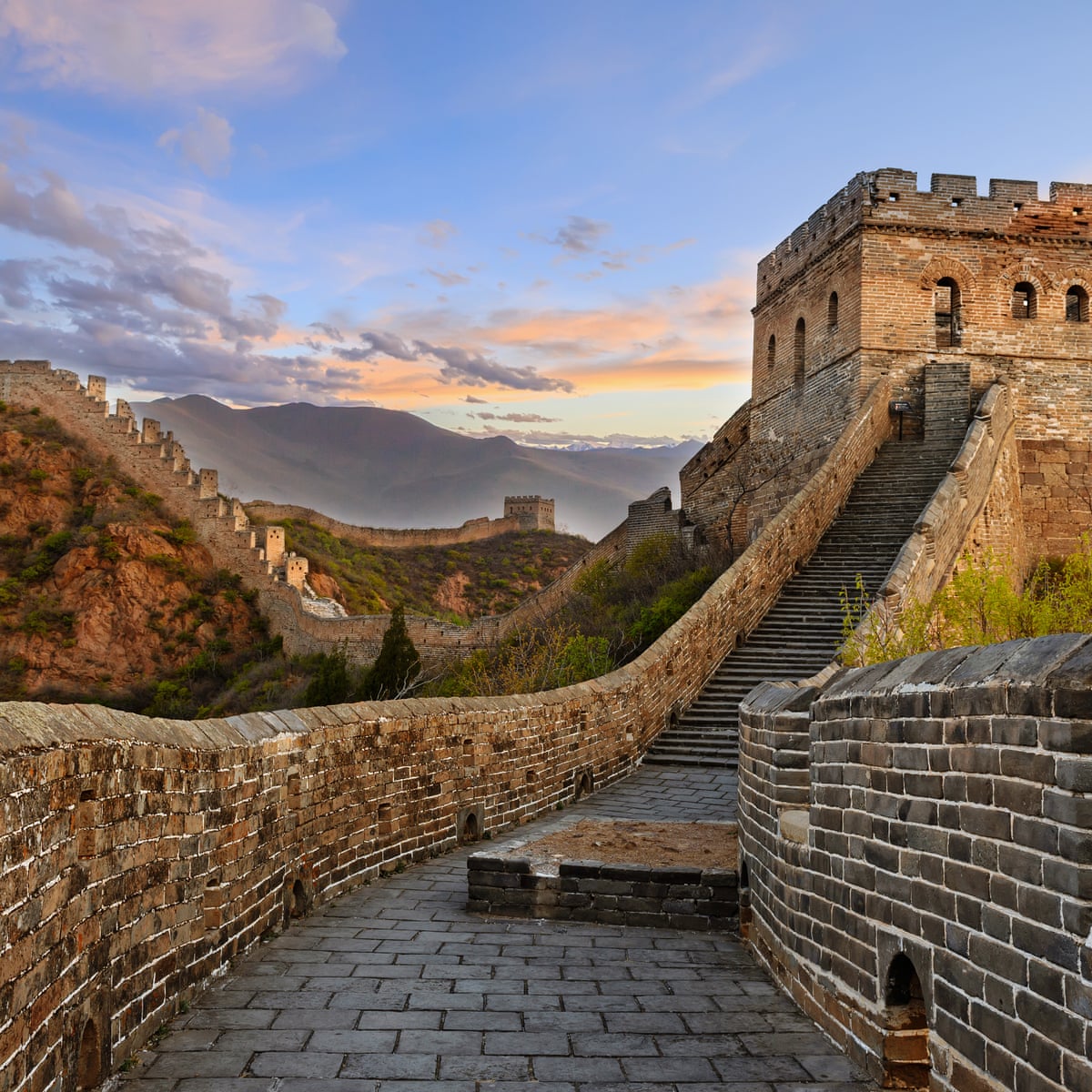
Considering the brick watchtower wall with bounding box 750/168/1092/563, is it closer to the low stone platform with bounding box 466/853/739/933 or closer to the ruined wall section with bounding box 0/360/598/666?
the ruined wall section with bounding box 0/360/598/666

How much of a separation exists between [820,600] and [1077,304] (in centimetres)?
1066

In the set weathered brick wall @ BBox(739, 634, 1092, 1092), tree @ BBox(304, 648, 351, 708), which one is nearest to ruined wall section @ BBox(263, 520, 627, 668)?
tree @ BBox(304, 648, 351, 708)

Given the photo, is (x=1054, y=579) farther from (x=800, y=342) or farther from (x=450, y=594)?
(x=450, y=594)

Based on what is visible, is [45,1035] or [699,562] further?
[699,562]

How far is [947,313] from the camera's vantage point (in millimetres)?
22109

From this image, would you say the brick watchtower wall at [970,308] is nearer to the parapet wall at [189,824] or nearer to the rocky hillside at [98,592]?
the parapet wall at [189,824]

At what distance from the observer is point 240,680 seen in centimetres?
3912

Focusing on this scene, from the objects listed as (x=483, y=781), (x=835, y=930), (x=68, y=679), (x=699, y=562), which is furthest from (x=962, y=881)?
(x=68, y=679)

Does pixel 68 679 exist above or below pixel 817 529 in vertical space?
below

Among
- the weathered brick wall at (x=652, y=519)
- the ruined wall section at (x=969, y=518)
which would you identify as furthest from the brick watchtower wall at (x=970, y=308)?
the weathered brick wall at (x=652, y=519)

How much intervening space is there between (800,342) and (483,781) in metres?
17.4

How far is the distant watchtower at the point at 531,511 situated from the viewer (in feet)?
209

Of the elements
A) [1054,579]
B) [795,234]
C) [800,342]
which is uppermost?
[795,234]

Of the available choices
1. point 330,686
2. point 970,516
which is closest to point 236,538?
point 330,686
